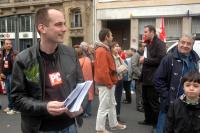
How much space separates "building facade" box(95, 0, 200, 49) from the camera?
2500 centimetres

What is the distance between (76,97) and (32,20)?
3266cm

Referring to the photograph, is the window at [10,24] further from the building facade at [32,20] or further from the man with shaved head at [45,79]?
the man with shaved head at [45,79]

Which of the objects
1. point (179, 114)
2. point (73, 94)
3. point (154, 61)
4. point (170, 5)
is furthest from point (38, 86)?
point (170, 5)

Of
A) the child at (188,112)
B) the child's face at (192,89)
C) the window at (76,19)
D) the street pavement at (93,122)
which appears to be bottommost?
the street pavement at (93,122)

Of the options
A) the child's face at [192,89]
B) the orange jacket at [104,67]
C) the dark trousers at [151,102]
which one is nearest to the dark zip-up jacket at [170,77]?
the child's face at [192,89]

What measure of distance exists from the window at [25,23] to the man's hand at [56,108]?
107 ft

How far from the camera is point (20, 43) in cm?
3647

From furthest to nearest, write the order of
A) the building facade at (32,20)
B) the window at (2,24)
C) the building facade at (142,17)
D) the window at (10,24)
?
the window at (2,24) < the window at (10,24) < the building facade at (32,20) < the building facade at (142,17)

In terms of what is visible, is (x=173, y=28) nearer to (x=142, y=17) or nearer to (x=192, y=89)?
(x=142, y=17)

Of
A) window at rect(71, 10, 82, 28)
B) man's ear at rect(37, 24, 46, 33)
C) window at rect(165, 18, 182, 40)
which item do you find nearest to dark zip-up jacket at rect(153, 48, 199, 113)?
man's ear at rect(37, 24, 46, 33)

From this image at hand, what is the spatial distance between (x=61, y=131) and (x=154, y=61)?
14.1 ft

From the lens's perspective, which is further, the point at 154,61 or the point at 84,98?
the point at 154,61

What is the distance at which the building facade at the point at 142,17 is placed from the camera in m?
25.0

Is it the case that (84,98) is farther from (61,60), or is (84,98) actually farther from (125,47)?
(125,47)
